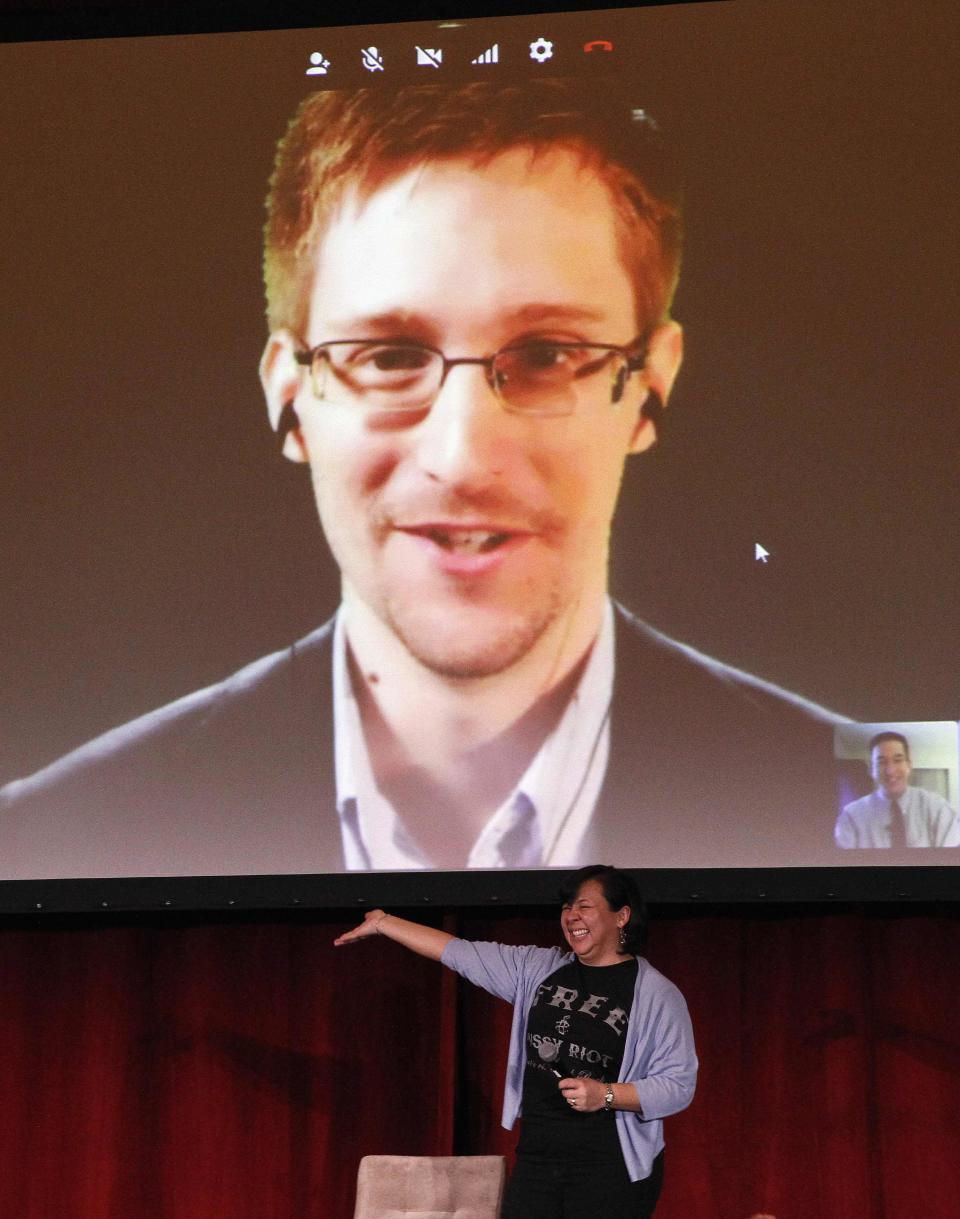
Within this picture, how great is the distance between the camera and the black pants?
109 inches

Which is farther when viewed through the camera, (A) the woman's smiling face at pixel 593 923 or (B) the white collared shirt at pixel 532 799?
(B) the white collared shirt at pixel 532 799

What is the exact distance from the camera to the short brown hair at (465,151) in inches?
155

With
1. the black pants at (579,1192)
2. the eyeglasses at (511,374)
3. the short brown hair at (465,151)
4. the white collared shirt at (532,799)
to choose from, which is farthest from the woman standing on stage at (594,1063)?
the short brown hair at (465,151)

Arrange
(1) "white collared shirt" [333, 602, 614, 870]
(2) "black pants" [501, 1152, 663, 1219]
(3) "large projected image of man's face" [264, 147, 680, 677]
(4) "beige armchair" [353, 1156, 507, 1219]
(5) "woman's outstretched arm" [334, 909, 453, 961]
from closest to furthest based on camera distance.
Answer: (2) "black pants" [501, 1152, 663, 1219] → (5) "woman's outstretched arm" [334, 909, 453, 961] → (4) "beige armchair" [353, 1156, 507, 1219] → (1) "white collared shirt" [333, 602, 614, 870] → (3) "large projected image of man's face" [264, 147, 680, 677]

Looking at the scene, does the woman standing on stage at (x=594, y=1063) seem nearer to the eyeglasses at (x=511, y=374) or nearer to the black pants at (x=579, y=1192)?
the black pants at (x=579, y=1192)

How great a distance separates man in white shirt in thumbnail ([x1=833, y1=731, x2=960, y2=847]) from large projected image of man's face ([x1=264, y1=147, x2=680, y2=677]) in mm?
773

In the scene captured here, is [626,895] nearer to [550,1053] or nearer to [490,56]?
[550,1053]

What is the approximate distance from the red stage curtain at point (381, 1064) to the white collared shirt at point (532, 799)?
0.35 meters

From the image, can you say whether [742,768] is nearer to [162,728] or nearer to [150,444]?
[162,728]

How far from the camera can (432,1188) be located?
10.8 ft

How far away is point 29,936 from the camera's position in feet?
14.1

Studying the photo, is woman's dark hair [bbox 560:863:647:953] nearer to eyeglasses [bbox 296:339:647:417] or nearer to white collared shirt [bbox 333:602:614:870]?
white collared shirt [bbox 333:602:614:870]

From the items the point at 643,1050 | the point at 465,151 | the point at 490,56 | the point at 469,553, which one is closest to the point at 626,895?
the point at 643,1050

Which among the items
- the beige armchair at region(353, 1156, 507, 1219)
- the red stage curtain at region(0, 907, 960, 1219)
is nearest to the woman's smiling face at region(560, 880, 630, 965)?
the beige armchair at region(353, 1156, 507, 1219)
